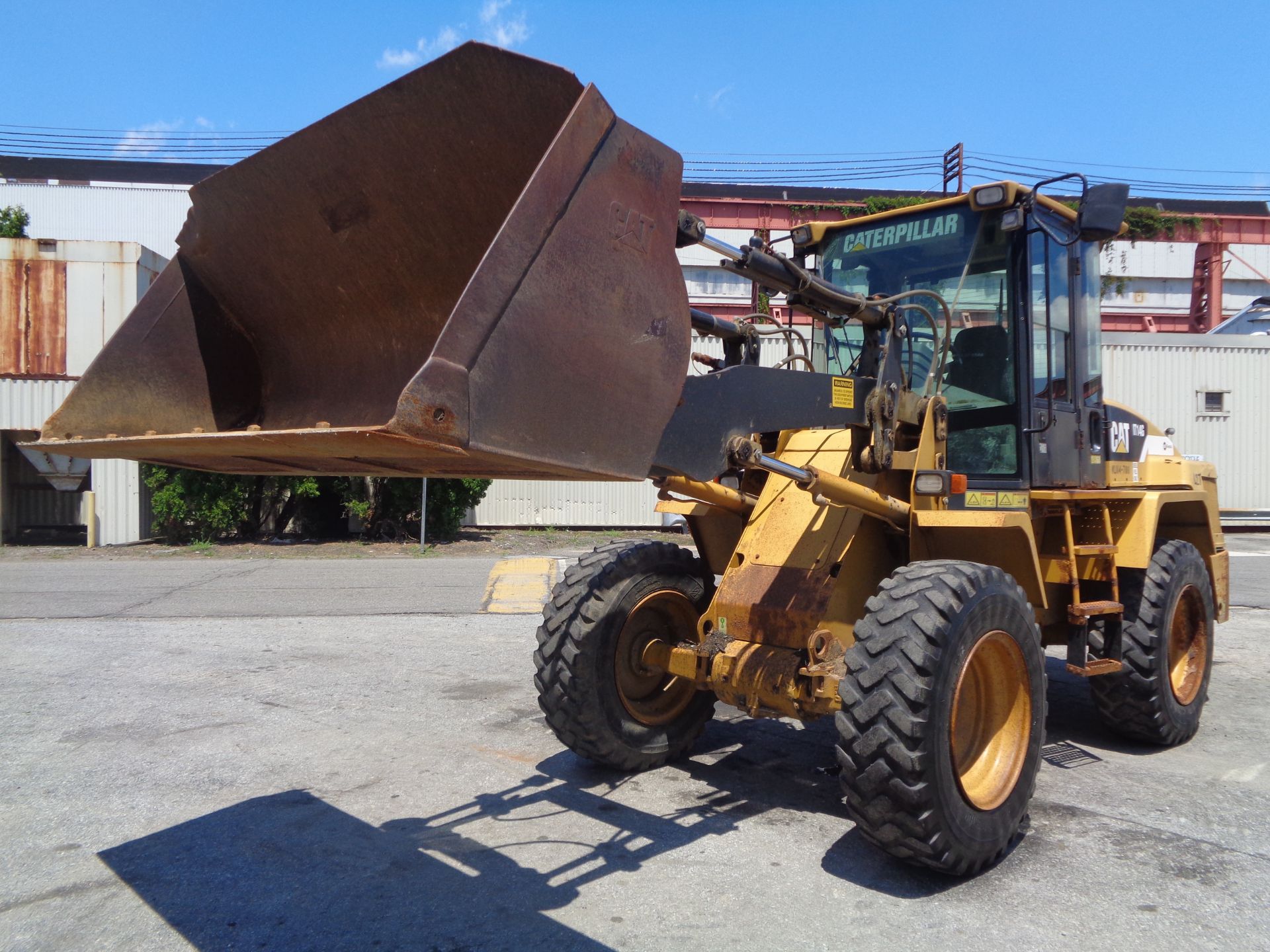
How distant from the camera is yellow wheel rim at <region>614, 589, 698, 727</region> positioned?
5.16 m

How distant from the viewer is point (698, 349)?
48.6 feet

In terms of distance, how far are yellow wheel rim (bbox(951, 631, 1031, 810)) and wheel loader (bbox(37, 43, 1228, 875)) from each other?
15mm

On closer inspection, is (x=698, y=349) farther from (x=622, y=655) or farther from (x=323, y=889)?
(x=323, y=889)

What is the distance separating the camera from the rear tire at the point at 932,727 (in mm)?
3725

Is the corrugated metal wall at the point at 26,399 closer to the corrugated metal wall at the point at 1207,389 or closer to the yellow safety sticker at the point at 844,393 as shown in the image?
the yellow safety sticker at the point at 844,393

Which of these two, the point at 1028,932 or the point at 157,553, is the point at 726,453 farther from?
the point at 157,553

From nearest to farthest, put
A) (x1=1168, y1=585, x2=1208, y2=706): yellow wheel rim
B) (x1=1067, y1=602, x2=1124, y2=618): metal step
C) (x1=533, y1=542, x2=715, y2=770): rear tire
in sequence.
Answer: (x1=533, y1=542, x2=715, y2=770): rear tire
(x1=1067, y1=602, x2=1124, y2=618): metal step
(x1=1168, y1=585, x2=1208, y2=706): yellow wheel rim

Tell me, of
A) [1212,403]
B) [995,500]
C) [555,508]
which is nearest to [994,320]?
[995,500]

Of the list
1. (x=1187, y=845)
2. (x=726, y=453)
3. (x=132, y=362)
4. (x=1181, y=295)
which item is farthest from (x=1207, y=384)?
(x=132, y=362)

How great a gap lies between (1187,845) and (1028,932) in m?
1.29

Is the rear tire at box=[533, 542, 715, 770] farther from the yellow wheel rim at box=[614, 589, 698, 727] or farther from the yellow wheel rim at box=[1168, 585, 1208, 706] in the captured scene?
the yellow wheel rim at box=[1168, 585, 1208, 706]

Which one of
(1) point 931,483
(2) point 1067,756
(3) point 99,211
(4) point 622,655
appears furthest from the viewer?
(3) point 99,211

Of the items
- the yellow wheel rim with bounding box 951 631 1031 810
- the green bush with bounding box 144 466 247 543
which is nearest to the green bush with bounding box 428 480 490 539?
the green bush with bounding box 144 466 247 543

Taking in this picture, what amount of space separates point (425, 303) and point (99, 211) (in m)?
32.7
